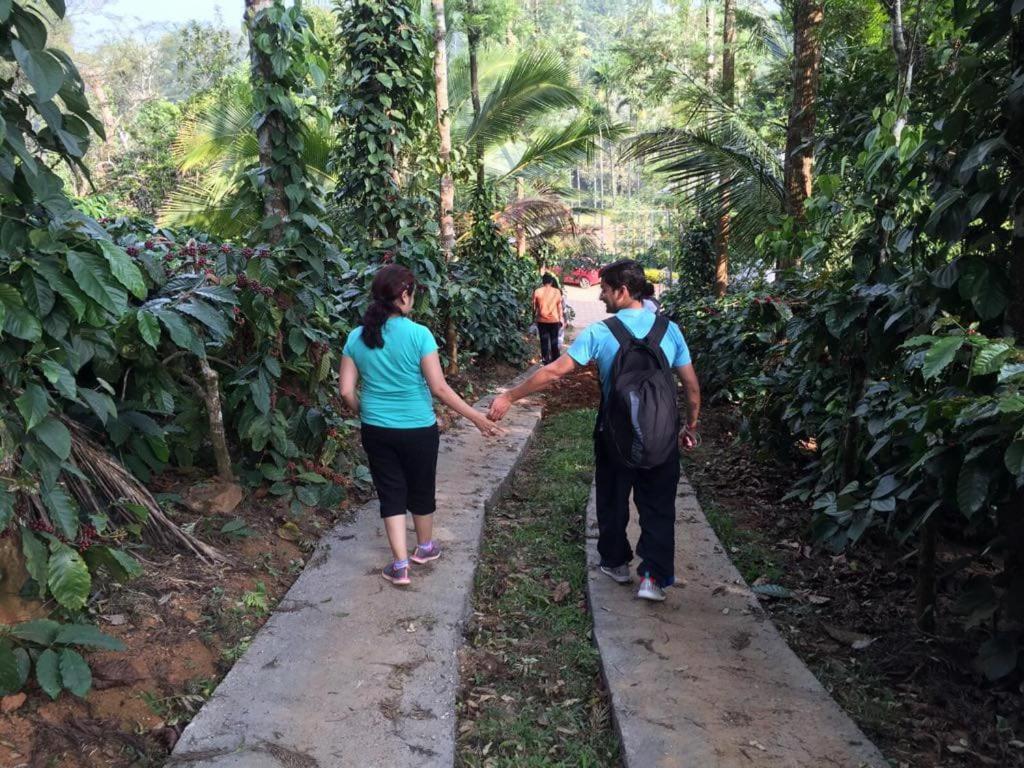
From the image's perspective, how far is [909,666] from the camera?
318cm

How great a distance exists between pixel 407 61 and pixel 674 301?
1088 centimetres

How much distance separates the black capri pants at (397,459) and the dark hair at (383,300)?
17.5 inches

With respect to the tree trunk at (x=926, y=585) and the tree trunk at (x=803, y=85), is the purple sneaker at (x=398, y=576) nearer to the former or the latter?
the tree trunk at (x=926, y=585)

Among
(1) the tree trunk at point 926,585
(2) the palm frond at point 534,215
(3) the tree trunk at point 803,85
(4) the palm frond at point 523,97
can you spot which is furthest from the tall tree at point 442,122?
(1) the tree trunk at point 926,585

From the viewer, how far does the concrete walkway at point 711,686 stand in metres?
2.59

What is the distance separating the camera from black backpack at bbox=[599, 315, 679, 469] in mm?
3553

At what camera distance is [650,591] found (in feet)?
12.5

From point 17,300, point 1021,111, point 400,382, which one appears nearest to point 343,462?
point 400,382

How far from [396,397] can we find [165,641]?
143 centimetres

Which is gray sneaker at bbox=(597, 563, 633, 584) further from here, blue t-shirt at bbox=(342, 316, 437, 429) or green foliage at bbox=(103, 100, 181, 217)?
green foliage at bbox=(103, 100, 181, 217)

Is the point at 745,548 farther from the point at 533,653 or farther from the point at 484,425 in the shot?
the point at 484,425

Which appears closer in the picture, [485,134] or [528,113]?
[528,113]

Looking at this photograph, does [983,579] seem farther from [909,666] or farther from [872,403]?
[872,403]

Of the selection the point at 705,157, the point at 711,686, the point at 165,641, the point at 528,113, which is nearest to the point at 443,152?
the point at 705,157
